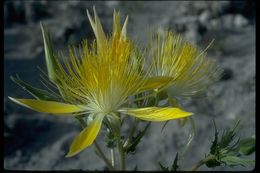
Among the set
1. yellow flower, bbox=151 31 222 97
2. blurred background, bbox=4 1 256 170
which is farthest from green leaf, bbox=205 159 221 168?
blurred background, bbox=4 1 256 170

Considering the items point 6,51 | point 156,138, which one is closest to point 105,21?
point 6,51

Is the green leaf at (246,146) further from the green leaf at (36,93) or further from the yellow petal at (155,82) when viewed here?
the green leaf at (36,93)

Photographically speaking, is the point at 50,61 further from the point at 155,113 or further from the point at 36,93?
the point at 155,113

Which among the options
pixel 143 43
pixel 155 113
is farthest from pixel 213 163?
pixel 143 43

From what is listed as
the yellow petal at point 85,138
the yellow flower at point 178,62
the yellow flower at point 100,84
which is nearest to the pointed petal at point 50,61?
the yellow flower at point 100,84

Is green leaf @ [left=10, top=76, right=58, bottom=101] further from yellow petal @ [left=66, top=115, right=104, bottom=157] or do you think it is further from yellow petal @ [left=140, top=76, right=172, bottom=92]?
yellow petal @ [left=140, top=76, right=172, bottom=92]

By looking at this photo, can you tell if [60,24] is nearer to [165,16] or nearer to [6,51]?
[6,51]
